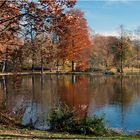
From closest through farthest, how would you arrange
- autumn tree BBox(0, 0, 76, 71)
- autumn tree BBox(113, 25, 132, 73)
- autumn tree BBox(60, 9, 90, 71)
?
autumn tree BBox(0, 0, 76, 71), autumn tree BBox(60, 9, 90, 71), autumn tree BBox(113, 25, 132, 73)

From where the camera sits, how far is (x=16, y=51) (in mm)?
16766

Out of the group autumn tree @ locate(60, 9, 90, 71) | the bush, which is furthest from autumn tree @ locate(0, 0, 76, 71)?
autumn tree @ locate(60, 9, 90, 71)

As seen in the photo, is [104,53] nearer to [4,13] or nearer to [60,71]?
[60,71]

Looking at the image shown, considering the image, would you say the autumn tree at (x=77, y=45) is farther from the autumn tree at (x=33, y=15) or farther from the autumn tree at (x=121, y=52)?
the autumn tree at (x=33, y=15)

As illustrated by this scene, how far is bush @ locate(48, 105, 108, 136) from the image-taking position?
626 inches

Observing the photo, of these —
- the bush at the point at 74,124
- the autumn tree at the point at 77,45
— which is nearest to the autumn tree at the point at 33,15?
the bush at the point at 74,124

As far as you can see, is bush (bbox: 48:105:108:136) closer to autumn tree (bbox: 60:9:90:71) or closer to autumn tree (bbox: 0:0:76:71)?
autumn tree (bbox: 0:0:76:71)

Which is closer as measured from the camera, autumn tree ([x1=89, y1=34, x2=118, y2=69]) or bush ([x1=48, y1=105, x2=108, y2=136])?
bush ([x1=48, y1=105, x2=108, y2=136])

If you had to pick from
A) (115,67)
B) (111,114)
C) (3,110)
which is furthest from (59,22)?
(115,67)

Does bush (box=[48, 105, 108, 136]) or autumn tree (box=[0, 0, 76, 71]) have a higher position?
autumn tree (box=[0, 0, 76, 71])

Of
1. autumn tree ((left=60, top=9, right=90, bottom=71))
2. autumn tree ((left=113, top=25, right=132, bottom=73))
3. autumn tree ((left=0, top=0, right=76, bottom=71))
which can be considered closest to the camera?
autumn tree ((left=0, top=0, right=76, bottom=71))

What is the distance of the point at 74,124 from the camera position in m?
16.2

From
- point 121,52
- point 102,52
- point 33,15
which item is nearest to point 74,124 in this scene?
point 33,15

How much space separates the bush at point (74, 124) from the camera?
626 inches
